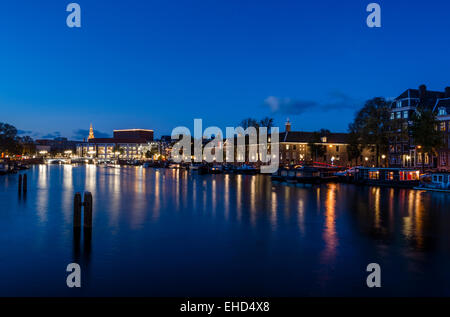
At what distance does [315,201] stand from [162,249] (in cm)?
2432

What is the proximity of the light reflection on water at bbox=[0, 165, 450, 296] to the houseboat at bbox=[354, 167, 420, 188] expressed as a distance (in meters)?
27.1

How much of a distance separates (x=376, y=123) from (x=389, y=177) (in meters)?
16.8

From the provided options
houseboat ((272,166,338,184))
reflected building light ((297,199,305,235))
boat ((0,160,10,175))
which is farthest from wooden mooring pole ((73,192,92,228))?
boat ((0,160,10,175))

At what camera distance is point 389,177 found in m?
59.9

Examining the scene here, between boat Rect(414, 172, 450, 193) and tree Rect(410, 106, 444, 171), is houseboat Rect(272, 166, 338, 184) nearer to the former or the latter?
→ tree Rect(410, 106, 444, 171)

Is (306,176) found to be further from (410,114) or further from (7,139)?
(7,139)

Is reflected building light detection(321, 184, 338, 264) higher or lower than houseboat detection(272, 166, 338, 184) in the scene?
lower

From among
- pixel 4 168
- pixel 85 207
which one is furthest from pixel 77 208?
pixel 4 168

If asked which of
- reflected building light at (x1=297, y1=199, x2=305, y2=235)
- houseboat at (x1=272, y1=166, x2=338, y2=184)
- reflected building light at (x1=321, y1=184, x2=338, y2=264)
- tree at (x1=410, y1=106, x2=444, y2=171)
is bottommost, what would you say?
reflected building light at (x1=297, y1=199, x2=305, y2=235)

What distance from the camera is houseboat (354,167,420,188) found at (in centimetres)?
5706

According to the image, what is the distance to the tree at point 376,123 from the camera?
72.7 meters

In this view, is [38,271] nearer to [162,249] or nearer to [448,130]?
[162,249]

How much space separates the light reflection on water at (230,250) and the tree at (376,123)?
4349 centimetres
